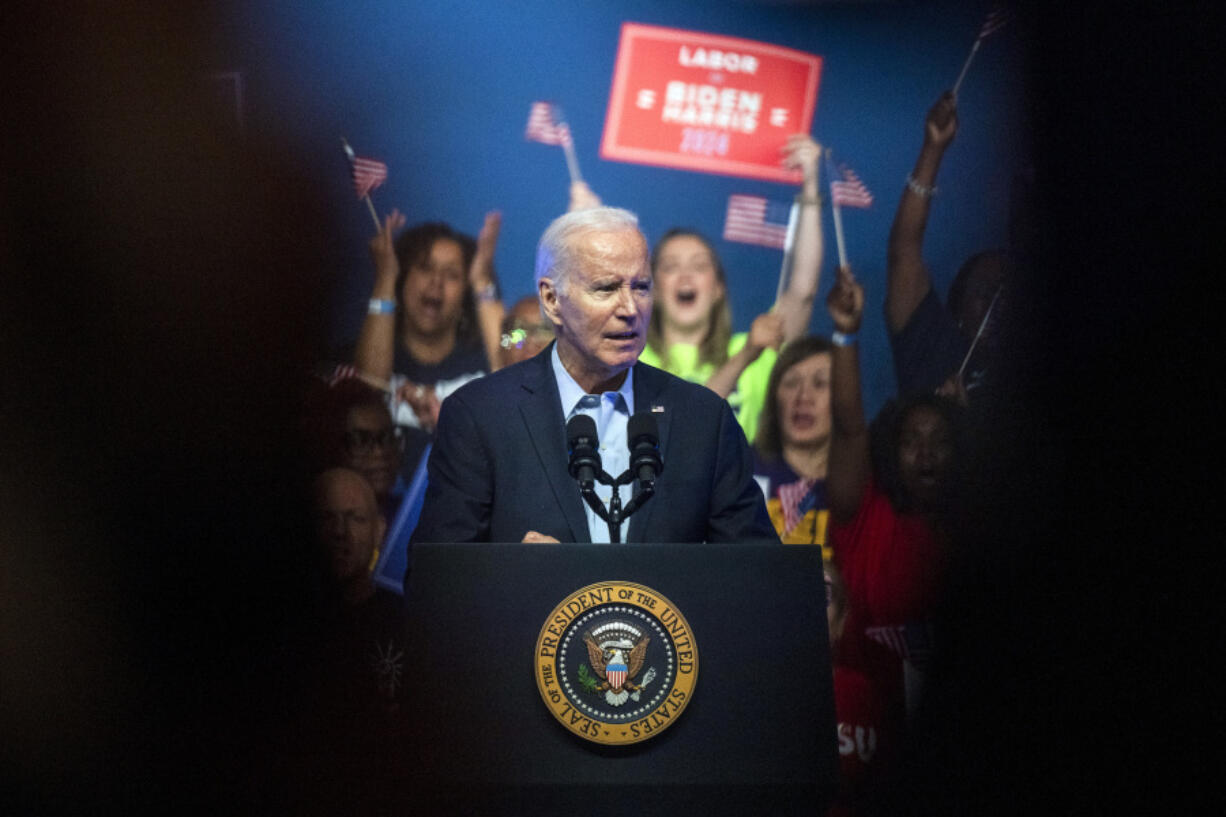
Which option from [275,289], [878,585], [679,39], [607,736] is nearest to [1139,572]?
[878,585]

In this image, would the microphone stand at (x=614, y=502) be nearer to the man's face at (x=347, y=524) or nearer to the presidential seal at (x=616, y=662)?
the presidential seal at (x=616, y=662)

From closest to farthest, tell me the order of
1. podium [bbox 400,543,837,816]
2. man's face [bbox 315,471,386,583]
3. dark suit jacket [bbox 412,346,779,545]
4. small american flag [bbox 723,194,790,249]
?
podium [bbox 400,543,837,816] → dark suit jacket [bbox 412,346,779,545] → man's face [bbox 315,471,386,583] → small american flag [bbox 723,194,790,249]

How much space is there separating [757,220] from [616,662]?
2.79 meters

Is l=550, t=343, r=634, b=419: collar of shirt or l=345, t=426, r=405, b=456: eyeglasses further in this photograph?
l=345, t=426, r=405, b=456: eyeglasses

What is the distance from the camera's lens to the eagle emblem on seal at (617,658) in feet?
5.37

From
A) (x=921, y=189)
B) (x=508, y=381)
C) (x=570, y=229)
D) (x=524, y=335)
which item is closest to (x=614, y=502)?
(x=508, y=381)

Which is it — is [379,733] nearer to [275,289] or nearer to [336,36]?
[275,289]

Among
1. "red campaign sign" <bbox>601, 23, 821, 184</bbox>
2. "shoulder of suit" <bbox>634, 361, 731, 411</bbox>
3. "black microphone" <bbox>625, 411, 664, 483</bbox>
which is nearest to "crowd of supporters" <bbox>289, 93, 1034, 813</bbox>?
"red campaign sign" <bbox>601, 23, 821, 184</bbox>

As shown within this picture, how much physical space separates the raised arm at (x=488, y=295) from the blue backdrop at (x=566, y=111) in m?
0.05

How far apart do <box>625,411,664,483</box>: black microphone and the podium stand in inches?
7.7

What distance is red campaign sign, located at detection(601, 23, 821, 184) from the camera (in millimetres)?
4133

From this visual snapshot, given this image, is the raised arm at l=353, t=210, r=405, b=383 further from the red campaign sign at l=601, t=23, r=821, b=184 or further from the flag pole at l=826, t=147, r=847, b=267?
the flag pole at l=826, t=147, r=847, b=267

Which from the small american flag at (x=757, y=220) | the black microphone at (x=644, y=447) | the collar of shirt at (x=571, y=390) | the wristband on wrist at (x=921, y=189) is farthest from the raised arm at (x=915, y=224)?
the black microphone at (x=644, y=447)

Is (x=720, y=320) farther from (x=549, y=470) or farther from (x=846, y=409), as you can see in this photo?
(x=549, y=470)
